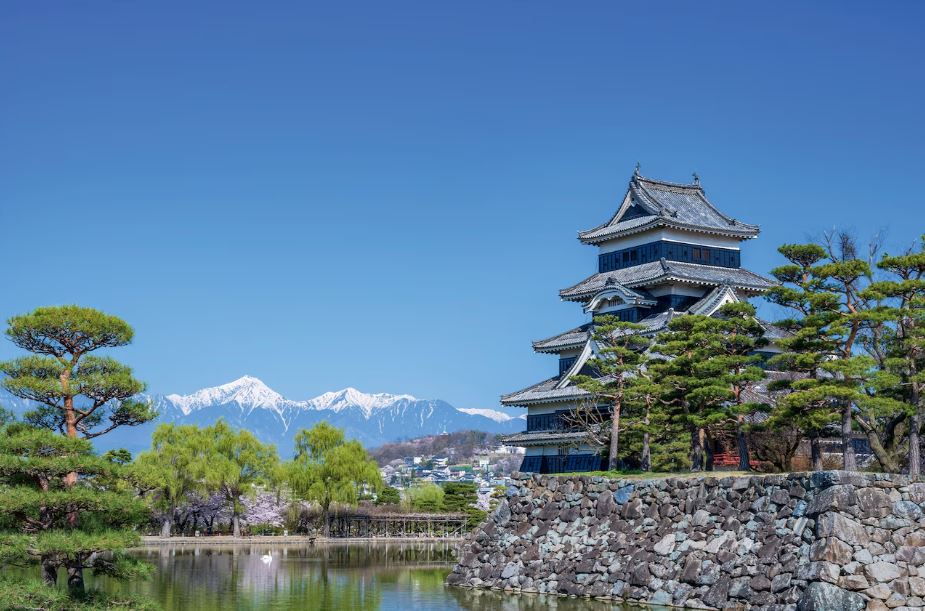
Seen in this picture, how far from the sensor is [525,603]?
2316 centimetres

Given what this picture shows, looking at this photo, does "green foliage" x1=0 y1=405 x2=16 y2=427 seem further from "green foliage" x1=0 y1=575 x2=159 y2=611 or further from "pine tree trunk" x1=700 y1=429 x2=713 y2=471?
"pine tree trunk" x1=700 y1=429 x2=713 y2=471

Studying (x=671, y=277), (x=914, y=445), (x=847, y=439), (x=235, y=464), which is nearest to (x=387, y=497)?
(x=235, y=464)

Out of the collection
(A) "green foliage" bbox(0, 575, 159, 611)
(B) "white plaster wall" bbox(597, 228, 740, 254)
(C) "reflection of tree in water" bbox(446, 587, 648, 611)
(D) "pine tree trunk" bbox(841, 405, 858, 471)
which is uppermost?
(B) "white plaster wall" bbox(597, 228, 740, 254)

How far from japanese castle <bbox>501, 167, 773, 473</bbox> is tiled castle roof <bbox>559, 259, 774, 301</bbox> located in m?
0.05

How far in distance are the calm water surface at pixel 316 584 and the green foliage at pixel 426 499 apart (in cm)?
1637

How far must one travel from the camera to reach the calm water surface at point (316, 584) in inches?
901

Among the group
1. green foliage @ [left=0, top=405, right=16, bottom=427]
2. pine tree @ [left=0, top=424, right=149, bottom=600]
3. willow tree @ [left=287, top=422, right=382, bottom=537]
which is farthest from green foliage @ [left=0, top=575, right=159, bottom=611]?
willow tree @ [left=287, top=422, right=382, bottom=537]

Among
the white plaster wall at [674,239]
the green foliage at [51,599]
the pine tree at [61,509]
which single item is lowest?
the green foliage at [51,599]

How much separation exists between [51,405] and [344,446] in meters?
40.0

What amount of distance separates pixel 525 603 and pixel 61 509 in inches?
428

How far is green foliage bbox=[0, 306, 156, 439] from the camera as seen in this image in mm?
16734

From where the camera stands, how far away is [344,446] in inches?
2226

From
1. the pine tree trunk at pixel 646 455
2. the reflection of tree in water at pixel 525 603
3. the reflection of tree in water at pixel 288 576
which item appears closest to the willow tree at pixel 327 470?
the reflection of tree in water at pixel 288 576

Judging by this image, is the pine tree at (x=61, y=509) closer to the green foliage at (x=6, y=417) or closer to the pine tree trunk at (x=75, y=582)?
the pine tree trunk at (x=75, y=582)
